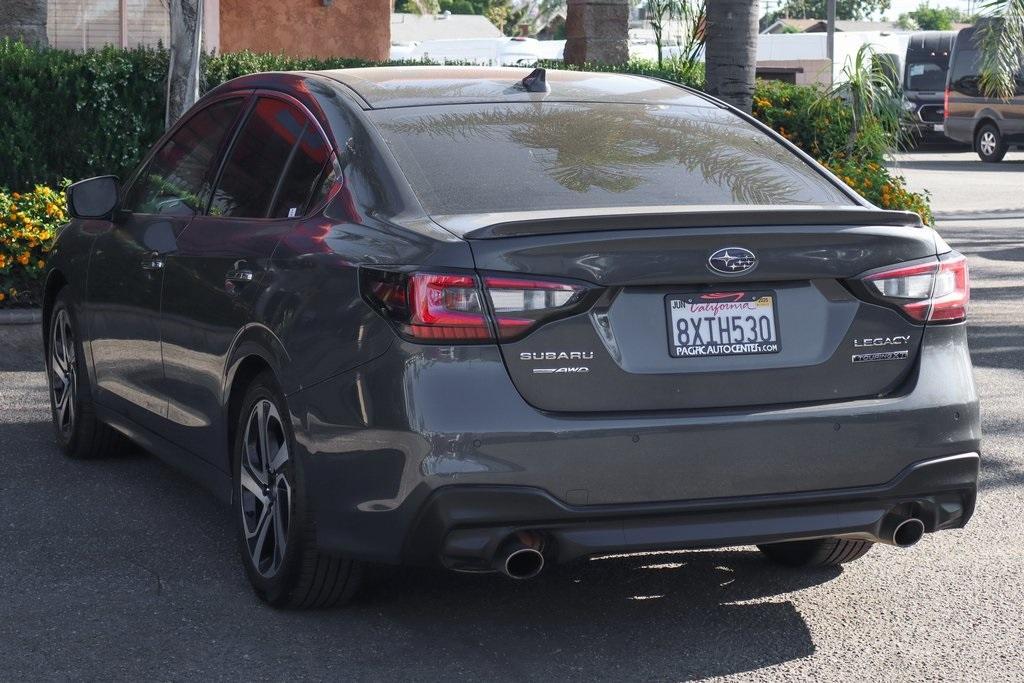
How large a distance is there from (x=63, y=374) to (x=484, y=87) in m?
2.81

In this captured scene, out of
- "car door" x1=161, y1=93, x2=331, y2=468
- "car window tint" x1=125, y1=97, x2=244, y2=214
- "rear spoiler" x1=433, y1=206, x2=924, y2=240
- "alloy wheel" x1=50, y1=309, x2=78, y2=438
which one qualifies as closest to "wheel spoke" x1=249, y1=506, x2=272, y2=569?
"car door" x1=161, y1=93, x2=331, y2=468

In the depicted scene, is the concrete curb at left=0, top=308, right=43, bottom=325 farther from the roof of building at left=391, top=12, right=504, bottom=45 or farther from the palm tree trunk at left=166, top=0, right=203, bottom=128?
the roof of building at left=391, top=12, right=504, bottom=45

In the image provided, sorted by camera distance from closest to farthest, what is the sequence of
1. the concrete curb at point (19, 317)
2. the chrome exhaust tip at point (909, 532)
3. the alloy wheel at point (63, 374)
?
the chrome exhaust tip at point (909, 532) < the alloy wheel at point (63, 374) < the concrete curb at point (19, 317)

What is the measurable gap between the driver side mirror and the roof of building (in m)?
50.9

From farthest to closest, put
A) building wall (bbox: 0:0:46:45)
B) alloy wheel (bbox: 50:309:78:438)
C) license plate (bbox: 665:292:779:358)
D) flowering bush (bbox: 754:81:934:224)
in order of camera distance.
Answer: flowering bush (bbox: 754:81:934:224) < building wall (bbox: 0:0:46:45) < alloy wheel (bbox: 50:309:78:438) < license plate (bbox: 665:292:779:358)

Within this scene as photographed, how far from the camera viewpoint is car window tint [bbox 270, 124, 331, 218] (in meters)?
5.07

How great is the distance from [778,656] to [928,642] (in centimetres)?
50

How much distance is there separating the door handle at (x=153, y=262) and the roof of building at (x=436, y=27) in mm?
51419

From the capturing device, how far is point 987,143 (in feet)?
108

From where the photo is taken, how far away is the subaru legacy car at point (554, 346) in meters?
4.24

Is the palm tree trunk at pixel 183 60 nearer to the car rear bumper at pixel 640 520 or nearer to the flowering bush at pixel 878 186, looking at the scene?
the flowering bush at pixel 878 186

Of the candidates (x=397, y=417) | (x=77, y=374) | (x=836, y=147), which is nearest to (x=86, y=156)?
(x=77, y=374)

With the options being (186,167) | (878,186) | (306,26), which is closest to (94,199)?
(186,167)

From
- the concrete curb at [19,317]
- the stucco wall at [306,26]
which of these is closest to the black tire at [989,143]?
the stucco wall at [306,26]
